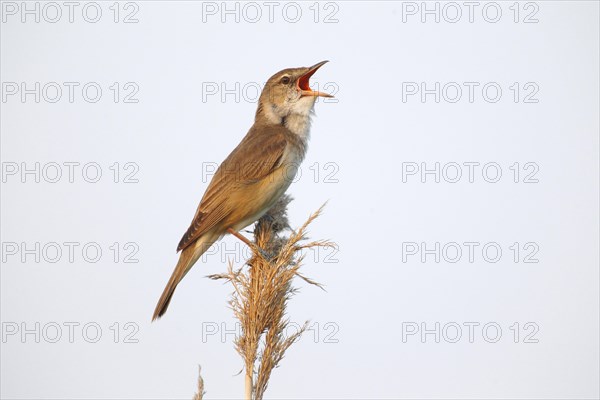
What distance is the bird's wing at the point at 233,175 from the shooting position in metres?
5.31

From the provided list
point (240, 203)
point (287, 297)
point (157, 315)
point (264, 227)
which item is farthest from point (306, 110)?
point (287, 297)

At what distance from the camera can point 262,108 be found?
639 centimetres

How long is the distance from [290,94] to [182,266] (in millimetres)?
2056

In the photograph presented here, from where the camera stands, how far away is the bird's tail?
4785mm

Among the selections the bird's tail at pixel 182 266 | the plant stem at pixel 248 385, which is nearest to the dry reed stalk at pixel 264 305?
the plant stem at pixel 248 385

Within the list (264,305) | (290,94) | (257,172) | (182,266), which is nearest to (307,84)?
(290,94)

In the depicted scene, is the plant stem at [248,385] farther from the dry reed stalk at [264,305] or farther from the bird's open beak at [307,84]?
the bird's open beak at [307,84]

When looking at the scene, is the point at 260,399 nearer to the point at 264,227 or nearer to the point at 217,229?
the point at 264,227

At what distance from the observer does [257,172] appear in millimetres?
5531

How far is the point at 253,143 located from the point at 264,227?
4.09ft

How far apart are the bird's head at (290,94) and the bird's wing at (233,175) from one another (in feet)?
1.20

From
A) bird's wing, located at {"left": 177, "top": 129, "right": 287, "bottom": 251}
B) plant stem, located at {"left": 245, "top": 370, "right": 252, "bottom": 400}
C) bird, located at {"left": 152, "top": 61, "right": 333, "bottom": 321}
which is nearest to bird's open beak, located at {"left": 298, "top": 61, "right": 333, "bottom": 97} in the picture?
bird, located at {"left": 152, "top": 61, "right": 333, "bottom": 321}

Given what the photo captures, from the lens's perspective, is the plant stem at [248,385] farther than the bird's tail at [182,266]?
No

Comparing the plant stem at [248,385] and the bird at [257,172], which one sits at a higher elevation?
the bird at [257,172]
